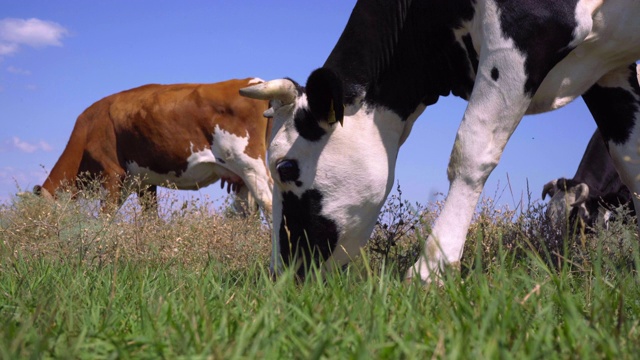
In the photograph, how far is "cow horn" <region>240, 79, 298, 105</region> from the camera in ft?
16.2

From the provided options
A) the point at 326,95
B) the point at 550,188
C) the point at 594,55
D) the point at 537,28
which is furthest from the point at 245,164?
the point at 537,28

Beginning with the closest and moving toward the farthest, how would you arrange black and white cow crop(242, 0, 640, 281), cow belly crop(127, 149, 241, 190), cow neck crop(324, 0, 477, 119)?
black and white cow crop(242, 0, 640, 281) → cow neck crop(324, 0, 477, 119) → cow belly crop(127, 149, 241, 190)

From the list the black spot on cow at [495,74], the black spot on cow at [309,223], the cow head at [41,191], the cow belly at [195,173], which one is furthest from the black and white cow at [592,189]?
the cow head at [41,191]

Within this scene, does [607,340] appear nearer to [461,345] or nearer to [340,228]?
[461,345]

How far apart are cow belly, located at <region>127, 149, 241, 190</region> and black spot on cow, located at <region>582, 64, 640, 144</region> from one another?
280 inches

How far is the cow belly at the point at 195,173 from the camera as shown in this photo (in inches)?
447

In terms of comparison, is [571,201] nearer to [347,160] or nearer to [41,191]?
[347,160]

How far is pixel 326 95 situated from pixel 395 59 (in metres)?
0.60

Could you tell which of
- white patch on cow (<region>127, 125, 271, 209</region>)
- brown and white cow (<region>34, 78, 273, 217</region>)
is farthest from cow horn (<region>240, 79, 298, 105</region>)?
brown and white cow (<region>34, 78, 273, 217</region>)

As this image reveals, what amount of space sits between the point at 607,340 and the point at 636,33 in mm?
2839

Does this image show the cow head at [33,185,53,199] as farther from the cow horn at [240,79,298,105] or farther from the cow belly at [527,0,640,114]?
the cow belly at [527,0,640,114]

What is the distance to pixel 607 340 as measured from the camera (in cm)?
198

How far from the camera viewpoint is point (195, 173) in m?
11.6

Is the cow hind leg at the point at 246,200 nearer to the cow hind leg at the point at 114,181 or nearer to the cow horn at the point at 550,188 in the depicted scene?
the cow hind leg at the point at 114,181
